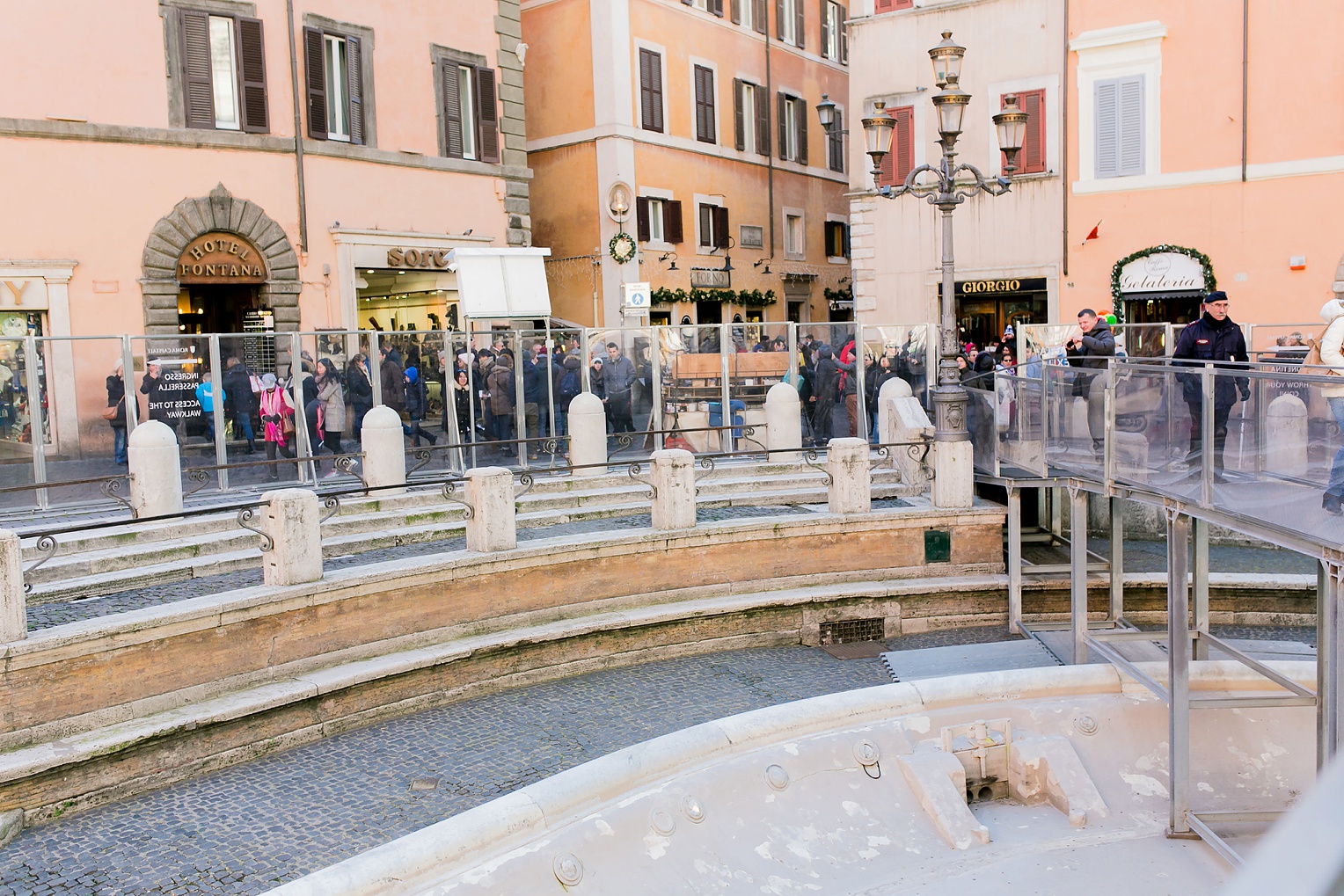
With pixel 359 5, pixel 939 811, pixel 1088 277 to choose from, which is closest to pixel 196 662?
pixel 939 811

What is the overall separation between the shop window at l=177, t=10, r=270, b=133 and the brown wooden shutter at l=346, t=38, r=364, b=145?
1734 millimetres

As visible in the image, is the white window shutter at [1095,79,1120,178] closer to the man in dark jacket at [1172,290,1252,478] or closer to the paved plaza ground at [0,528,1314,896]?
the paved plaza ground at [0,528,1314,896]

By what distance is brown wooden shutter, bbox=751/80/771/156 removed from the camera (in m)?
32.0

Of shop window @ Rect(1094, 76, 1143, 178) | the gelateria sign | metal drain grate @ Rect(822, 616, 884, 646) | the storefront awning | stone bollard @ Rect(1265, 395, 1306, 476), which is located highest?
shop window @ Rect(1094, 76, 1143, 178)

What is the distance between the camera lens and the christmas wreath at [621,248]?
88.1ft

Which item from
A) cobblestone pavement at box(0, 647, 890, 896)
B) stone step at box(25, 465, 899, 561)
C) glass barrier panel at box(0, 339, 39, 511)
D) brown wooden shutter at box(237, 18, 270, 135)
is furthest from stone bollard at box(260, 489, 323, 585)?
brown wooden shutter at box(237, 18, 270, 135)

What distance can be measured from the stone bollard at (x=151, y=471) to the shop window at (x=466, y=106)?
43.0 feet

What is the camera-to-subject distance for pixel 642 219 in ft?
92.5

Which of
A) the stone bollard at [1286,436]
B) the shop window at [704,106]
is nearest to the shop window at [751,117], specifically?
the shop window at [704,106]

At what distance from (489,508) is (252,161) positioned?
11549 mm

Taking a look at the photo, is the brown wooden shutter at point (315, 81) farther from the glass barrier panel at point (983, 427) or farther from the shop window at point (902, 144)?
the glass barrier panel at point (983, 427)

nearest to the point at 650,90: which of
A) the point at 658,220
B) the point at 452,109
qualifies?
the point at 658,220

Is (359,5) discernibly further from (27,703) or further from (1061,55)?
(27,703)

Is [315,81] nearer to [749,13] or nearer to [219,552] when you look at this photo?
[219,552]
